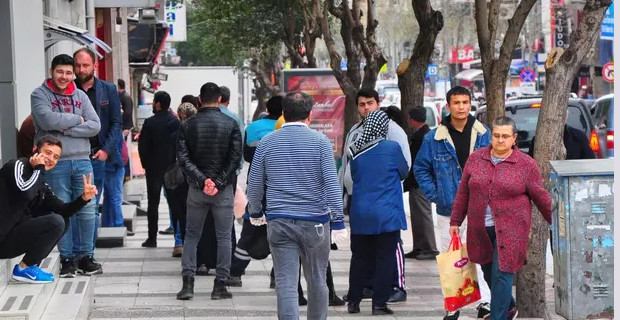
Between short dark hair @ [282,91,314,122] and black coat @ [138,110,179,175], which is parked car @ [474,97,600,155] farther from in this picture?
short dark hair @ [282,91,314,122]

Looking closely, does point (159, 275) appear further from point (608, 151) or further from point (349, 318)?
point (608, 151)

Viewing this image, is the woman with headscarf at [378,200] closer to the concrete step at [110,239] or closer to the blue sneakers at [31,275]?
the blue sneakers at [31,275]

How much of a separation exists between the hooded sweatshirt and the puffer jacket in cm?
77

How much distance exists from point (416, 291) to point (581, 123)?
370 inches

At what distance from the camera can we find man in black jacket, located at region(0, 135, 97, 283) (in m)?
9.08

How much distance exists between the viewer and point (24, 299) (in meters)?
8.91

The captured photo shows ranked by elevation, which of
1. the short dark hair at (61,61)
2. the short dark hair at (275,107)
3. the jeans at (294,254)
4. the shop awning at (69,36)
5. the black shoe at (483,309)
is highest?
the shop awning at (69,36)

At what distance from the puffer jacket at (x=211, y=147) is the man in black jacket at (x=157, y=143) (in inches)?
133

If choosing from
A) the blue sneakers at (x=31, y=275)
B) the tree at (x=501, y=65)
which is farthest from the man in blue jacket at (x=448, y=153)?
the blue sneakers at (x=31, y=275)

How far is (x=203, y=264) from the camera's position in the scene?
12273mm


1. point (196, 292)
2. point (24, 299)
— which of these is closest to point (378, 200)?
point (196, 292)

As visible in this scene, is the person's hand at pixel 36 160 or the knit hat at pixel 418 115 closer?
the person's hand at pixel 36 160

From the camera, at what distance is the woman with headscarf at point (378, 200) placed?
9.97 m

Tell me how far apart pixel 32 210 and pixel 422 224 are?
18.2ft
